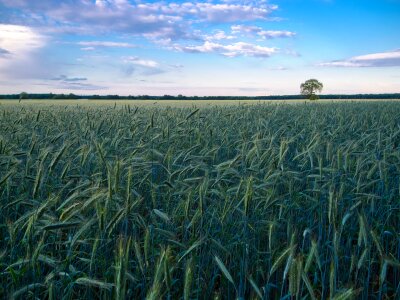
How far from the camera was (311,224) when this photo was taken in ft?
9.02

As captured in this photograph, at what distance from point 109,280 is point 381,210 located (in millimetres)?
2065

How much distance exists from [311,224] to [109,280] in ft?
4.49

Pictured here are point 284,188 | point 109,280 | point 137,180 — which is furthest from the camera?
point 284,188

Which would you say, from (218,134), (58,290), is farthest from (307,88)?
(58,290)

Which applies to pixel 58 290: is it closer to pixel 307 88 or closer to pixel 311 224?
pixel 311 224

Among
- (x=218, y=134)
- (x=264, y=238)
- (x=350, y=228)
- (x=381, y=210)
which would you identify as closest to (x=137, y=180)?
(x=264, y=238)

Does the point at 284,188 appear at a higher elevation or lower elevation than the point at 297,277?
lower

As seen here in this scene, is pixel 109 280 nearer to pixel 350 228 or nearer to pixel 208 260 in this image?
pixel 208 260

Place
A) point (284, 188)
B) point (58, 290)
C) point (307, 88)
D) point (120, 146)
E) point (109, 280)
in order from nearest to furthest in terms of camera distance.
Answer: point (58, 290) < point (109, 280) < point (284, 188) < point (120, 146) < point (307, 88)

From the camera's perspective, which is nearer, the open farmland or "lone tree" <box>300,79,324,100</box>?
the open farmland

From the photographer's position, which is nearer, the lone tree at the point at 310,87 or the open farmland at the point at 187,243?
the open farmland at the point at 187,243

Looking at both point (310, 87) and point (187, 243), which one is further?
point (310, 87)

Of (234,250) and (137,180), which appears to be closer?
(234,250)

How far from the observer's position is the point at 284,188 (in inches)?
145
